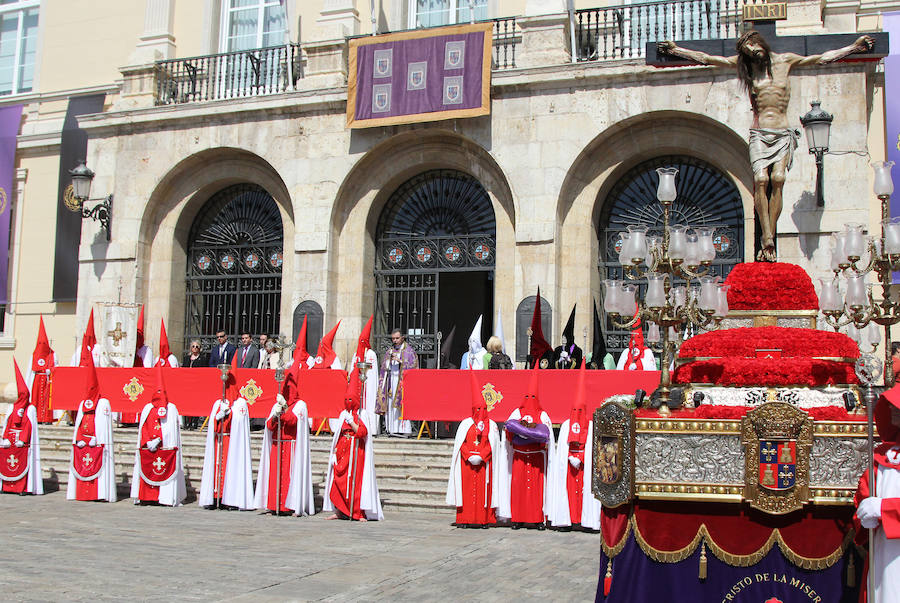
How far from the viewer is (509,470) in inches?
436

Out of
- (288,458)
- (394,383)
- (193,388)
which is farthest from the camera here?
(394,383)

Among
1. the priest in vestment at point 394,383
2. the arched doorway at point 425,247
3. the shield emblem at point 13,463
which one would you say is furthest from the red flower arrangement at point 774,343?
the arched doorway at point 425,247

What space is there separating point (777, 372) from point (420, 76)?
12.2 metres

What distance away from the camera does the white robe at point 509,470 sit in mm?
10961

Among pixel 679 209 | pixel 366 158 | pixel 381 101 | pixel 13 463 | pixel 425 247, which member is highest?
pixel 381 101

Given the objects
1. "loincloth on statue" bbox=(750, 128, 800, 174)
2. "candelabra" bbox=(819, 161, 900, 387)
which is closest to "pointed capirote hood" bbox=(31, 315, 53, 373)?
"loincloth on statue" bbox=(750, 128, 800, 174)

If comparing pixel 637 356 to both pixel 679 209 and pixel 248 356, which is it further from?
pixel 248 356

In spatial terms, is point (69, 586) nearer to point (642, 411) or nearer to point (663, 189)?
point (642, 411)

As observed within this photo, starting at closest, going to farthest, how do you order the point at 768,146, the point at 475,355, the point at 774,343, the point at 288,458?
the point at 774,343
the point at 768,146
the point at 288,458
the point at 475,355

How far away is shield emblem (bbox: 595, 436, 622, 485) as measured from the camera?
5.93m

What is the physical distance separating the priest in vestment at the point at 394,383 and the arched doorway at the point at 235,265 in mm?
4231

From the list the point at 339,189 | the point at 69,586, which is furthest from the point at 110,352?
the point at 69,586

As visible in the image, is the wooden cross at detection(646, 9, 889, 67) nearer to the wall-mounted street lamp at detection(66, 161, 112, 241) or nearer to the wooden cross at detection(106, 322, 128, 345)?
the wooden cross at detection(106, 322, 128, 345)

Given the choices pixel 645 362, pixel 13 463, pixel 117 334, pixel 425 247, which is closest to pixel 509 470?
pixel 645 362
